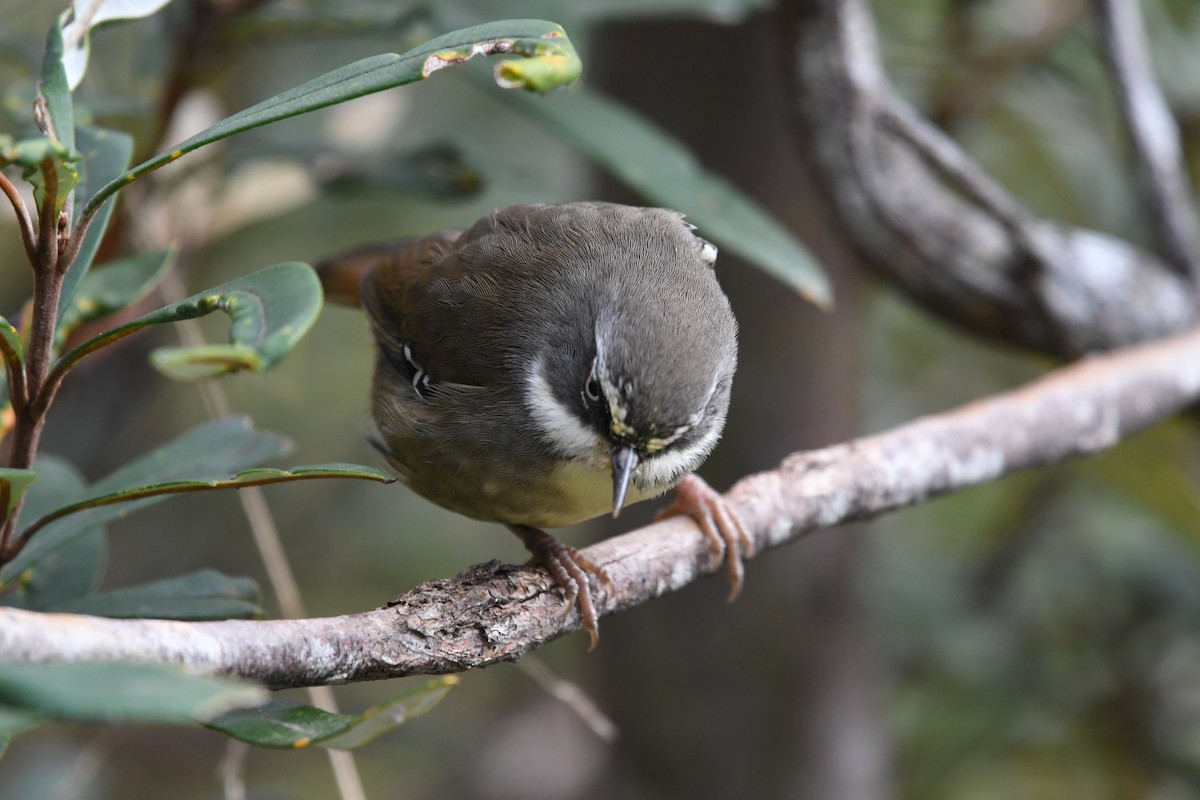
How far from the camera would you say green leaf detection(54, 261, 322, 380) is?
122 cm

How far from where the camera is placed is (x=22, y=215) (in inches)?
57.6

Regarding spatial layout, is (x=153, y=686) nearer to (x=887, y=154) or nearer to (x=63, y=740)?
(x=887, y=154)

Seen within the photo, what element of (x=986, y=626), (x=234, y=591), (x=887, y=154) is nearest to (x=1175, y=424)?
(x=986, y=626)

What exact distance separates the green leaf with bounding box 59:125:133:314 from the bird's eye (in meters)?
0.96

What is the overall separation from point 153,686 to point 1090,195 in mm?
5018

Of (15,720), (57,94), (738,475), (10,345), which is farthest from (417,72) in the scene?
(738,475)

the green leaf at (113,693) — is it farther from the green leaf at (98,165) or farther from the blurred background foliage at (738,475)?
the blurred background foliage at (738,475)

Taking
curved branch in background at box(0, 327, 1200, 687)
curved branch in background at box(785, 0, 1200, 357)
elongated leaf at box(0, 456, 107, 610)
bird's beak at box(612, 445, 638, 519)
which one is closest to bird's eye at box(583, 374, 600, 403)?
bird's beak at box(612, 445, 638, 519)

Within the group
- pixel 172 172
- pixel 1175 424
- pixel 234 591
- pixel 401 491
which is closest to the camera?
pixel 234 591

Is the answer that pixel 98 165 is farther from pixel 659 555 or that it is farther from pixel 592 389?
pixel 659 555

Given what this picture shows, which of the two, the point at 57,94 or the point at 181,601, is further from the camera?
the point at 181,601

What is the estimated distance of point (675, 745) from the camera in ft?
12.7

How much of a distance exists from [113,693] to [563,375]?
1.54 m

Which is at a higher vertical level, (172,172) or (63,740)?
(172,172)
